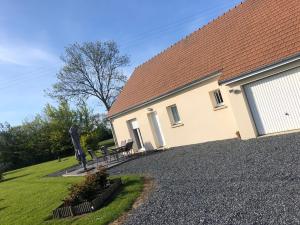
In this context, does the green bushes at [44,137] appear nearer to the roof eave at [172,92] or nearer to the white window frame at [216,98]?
the roof eave at [172,92]

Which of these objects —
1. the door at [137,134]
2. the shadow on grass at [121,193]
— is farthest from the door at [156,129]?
the shadow on grass at [121,193]

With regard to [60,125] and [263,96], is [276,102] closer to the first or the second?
[263,96]

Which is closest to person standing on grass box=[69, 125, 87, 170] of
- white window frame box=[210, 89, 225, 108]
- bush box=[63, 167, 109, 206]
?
white window frame box=[210, 89, 225, 108]

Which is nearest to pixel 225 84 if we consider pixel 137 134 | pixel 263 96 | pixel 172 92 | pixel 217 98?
pixel 263 96

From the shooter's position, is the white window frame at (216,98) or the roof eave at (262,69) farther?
the white window frame at (216,98)

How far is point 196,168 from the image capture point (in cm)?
1220

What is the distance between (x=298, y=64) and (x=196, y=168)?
5326mm

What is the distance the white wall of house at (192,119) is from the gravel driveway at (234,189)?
3.90m

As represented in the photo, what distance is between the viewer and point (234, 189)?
837 centimetres

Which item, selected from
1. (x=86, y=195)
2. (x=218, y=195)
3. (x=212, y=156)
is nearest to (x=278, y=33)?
(x=212, y=156)

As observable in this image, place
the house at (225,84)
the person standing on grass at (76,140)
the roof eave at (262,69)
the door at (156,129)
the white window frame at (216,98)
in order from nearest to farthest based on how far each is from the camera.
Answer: the roof eave at (262,69), the house at (225,84), the white window frame at (216,98), the person standing on grass at (76,140), the door at (156,129)

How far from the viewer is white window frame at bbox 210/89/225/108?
17.6 meters

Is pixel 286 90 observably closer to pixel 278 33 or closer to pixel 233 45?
pixel 278 33

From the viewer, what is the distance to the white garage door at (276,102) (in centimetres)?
1344
